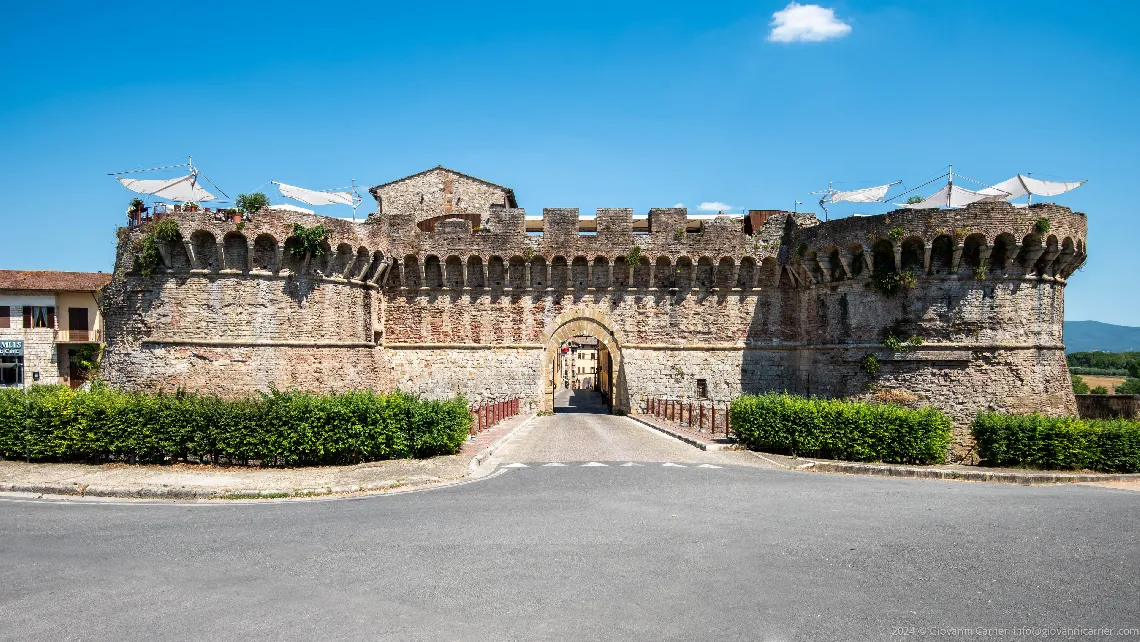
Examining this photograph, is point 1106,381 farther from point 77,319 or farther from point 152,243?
point 77,319

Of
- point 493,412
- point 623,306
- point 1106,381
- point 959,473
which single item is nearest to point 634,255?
point 623,306

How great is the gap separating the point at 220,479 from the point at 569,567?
7853 millimetres

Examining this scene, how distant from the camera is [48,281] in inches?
1619

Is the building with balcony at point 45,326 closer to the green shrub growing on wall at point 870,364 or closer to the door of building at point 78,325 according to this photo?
the door of building at point 78,325

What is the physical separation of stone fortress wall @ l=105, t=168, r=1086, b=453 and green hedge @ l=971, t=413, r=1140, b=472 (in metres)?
5.37

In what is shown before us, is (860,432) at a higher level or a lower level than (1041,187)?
lower

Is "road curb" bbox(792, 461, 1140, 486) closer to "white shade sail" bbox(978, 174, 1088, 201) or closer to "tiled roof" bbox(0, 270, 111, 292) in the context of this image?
"white shade sail" bbox(978, 174, 1088, 201)

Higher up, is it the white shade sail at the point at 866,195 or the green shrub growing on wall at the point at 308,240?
the white shade sail at the point at 866,195

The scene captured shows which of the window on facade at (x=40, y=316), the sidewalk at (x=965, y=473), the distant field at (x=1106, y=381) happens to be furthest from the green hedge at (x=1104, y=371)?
the window on facade at (x=40, y=316)

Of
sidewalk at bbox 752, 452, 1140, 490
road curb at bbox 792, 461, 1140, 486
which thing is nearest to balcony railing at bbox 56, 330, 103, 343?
sidewalk at bbox 752, 452, 1140, 490

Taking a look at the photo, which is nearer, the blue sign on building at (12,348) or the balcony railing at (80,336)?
the blue sign on building at (12,348)

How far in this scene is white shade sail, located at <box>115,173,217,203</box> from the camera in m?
23.4

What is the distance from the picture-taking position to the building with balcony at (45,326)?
3988cm

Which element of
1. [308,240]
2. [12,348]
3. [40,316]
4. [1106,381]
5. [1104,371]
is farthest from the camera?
[1104,371]
